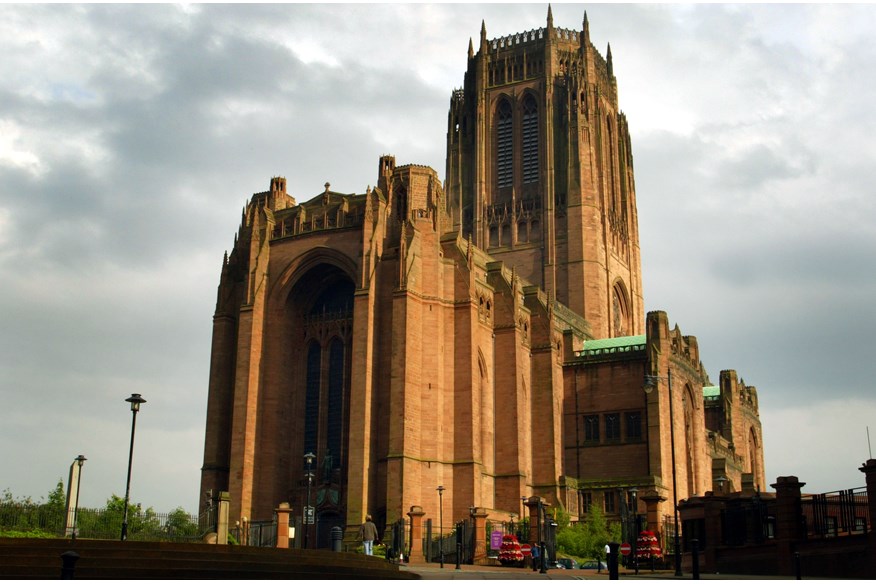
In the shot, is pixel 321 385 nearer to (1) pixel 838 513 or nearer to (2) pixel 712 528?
(2) pixel 712 528

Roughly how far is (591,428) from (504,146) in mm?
31715

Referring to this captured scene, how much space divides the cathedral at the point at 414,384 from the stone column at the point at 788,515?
9836mm

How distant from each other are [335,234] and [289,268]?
10.5 ft

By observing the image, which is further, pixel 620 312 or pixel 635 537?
pixel 620 312

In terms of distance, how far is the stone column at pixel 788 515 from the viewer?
3119 centimetres

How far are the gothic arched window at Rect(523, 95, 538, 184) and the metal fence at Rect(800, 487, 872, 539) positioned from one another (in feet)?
183

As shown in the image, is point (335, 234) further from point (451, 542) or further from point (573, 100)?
point (573, 100)

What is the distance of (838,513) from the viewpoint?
1254 inches

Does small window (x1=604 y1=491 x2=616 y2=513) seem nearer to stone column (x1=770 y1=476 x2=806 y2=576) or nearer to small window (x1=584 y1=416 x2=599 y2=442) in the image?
small window (x1=584 y1=416 x2=599 y2=442)

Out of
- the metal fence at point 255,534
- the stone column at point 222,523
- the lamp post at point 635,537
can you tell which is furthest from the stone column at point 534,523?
the stone column at point 222,523

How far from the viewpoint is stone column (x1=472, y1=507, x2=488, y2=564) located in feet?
144

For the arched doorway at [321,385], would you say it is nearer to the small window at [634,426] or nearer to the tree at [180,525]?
the tree at [180,525]

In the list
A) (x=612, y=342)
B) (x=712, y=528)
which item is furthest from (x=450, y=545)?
(x=612, y=342)

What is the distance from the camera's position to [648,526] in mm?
41281
